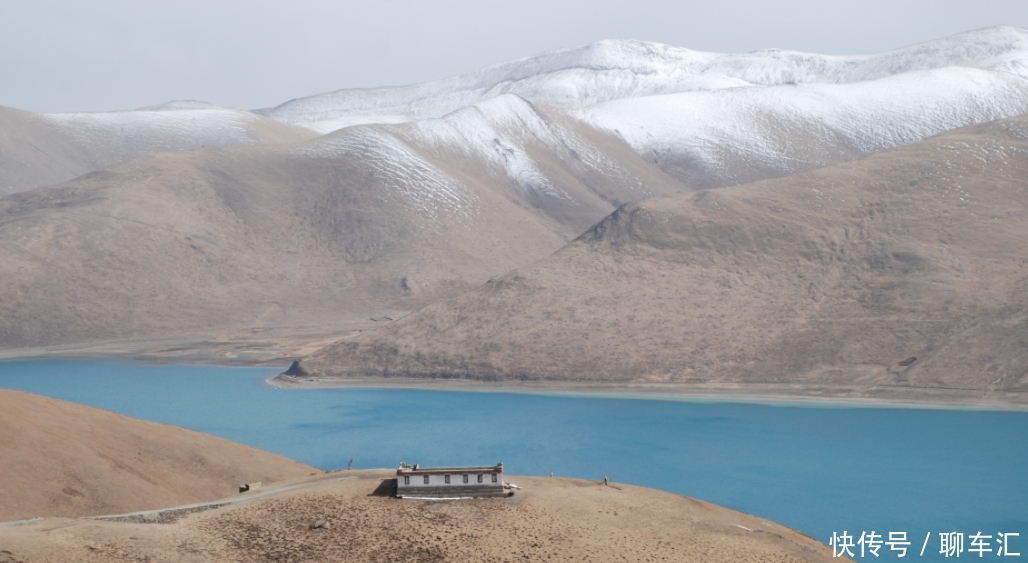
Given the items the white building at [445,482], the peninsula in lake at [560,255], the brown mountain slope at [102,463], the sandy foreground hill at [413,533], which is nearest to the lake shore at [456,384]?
the peninsula in lake at [560,255]

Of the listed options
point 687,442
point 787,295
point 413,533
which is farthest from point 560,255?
point 413,533

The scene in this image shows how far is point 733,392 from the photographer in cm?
7500

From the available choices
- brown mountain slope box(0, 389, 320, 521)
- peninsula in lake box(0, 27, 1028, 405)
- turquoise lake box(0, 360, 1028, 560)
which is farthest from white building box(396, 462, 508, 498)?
peninsula in lake box(0, 27, 1028, 405)

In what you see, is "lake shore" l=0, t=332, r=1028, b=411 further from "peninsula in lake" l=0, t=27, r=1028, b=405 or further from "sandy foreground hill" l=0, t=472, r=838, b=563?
"sandy foreground hill" l=0, t=472, r=838, b=563

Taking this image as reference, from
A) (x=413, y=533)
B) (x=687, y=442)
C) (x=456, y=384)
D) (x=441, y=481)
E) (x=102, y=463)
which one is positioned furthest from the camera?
(x=456, y=384)

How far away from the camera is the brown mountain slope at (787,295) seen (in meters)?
75.0

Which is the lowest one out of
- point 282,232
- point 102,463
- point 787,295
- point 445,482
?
point 102,463

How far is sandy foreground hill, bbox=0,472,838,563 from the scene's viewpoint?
69.1ft

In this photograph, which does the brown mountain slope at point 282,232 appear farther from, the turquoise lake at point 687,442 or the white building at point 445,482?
the white building at point 445,482

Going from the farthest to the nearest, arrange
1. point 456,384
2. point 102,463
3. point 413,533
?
point 456,384 → point 102,463 → point 413,533

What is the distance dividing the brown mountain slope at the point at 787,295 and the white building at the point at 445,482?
51459 mm

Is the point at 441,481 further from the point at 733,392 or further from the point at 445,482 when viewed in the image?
the point at 733,392

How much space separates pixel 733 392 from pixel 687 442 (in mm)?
16887

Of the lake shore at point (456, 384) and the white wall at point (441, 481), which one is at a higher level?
the lake shore at point (456, 384)
